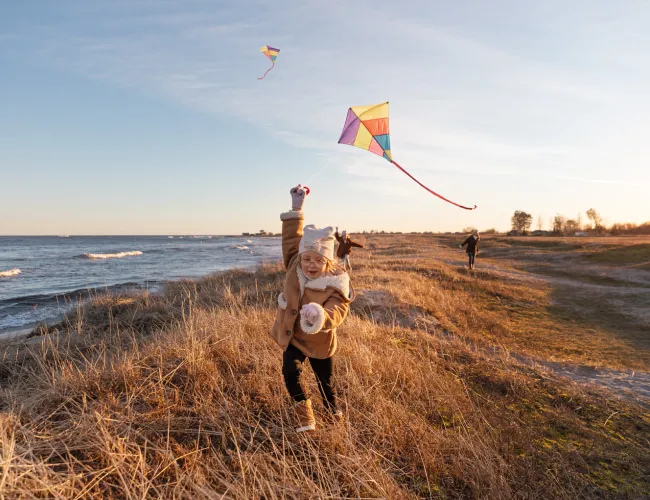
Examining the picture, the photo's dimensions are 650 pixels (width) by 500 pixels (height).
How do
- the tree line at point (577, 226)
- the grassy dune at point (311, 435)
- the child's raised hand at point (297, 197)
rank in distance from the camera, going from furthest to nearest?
the tree line at point (577, 226) < the child's raised hand at point (297, 197) < the grassy dune at point (311, 435)

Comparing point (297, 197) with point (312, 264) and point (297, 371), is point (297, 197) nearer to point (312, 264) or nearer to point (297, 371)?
point (312, 264)

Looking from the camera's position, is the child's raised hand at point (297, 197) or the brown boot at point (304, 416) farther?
the child's raised hand at point (297, 197)

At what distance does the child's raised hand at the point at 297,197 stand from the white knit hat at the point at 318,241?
433mm

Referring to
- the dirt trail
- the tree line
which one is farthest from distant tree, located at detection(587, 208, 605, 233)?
the dirt trail

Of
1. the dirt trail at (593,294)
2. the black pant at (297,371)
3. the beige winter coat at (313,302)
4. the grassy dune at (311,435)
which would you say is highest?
the beige winter coat at (313,302)

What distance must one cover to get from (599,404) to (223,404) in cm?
442

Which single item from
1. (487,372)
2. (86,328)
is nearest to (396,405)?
(487,372)

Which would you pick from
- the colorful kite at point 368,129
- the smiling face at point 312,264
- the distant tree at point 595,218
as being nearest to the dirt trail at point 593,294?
the colorful kite at point 368,129

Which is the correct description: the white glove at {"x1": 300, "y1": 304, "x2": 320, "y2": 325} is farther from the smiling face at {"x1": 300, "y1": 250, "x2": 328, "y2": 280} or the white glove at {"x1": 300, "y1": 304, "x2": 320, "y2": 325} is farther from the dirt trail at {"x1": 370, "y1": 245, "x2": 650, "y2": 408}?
the dirt trail at {"x1": 370, "y1": 245, "x2": 650, "y2": 408}

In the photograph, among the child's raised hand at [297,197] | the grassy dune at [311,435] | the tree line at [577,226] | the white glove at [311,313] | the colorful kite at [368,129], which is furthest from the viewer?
the tree line at [577,226]

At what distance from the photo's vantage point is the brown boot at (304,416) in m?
2.82

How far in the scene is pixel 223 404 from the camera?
3.13m

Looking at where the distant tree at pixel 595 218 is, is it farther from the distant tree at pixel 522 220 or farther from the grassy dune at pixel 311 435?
the grassy dune at pixel 311 435

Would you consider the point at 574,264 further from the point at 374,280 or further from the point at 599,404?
the point at 599,404
